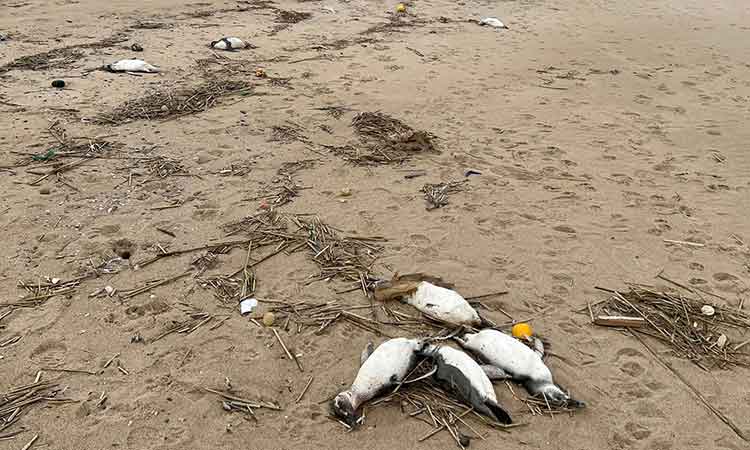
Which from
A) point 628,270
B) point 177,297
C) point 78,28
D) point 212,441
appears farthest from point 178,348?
point 78,28

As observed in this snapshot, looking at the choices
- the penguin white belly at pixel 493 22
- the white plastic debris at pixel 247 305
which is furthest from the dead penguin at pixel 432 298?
the penguin white belly at pixel 493 22

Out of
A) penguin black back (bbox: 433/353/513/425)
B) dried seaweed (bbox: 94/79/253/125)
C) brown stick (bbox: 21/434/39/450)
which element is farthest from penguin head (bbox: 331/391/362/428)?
dried seaweed (bbox: 94/79/253/125)

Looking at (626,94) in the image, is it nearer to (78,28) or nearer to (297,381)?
(297,381)

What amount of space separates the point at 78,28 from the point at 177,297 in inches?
268

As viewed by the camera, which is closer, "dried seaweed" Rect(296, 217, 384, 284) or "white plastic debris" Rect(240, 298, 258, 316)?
"white plastic debris" Rect(240, 298, 258, 316)

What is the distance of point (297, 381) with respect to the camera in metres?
2.57

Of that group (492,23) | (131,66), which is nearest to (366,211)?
(131,66)

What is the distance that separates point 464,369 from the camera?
8.05 feet

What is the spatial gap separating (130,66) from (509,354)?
5.66 m

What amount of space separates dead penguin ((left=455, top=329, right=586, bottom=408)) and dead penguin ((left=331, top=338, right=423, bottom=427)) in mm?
348

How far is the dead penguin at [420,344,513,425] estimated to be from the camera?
2.38 meters

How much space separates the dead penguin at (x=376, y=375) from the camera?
237 centimetres

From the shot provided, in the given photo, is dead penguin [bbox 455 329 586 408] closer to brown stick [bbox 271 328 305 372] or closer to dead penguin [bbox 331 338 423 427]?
dead penguin [bbox 331 338 423 427]

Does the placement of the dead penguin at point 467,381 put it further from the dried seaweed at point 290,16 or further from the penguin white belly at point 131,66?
the dried seaweed at point 290,16
